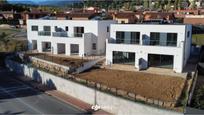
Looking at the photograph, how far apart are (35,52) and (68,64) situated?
13.9m

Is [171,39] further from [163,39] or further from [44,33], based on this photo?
[44,33]

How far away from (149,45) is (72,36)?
1393 centimetres

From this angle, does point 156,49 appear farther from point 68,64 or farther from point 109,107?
point 109,107

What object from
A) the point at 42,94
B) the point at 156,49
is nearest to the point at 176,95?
the point at 156,49

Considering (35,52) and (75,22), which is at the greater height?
(75,22)

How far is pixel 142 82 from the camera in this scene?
32.4 metres

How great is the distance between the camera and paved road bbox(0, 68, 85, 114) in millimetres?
26203

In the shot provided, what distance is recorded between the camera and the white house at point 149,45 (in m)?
36.7

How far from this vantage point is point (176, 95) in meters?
27.8

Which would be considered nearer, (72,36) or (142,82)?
(142,82)

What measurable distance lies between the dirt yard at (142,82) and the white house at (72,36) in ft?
28.2

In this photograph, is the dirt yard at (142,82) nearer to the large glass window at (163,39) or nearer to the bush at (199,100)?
the bush at (199,100)

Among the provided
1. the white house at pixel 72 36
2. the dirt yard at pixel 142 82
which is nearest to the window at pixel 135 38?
the dirt yard at pixel 142 82

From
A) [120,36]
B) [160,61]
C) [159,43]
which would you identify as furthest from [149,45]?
[120,36]
